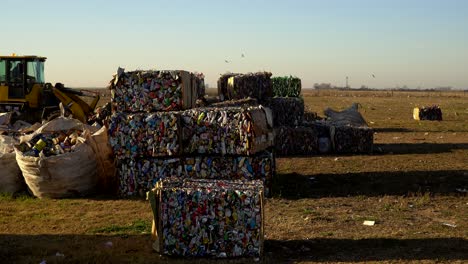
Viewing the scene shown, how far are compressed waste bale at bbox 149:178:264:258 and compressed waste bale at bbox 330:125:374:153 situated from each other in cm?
1073

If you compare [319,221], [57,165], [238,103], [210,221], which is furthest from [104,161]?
[210,221]

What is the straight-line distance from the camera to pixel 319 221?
9727mm

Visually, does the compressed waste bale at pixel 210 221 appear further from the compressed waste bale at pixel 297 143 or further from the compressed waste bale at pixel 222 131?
the compressed waste bale at pixel 297 143

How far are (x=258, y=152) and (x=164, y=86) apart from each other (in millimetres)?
2265

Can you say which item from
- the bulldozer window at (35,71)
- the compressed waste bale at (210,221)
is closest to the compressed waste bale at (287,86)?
the bulldozer window at (35,71)

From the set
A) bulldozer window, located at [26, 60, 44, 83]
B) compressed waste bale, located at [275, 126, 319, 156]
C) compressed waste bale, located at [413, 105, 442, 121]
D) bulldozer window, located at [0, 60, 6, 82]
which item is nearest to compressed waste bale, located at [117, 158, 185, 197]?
compressed waste bale, located at [275, 126, 319, 156]

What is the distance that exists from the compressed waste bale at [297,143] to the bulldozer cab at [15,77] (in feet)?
27.5

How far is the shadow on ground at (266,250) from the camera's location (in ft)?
25.0

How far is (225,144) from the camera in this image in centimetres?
1134

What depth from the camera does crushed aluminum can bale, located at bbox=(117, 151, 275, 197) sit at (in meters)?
11.4

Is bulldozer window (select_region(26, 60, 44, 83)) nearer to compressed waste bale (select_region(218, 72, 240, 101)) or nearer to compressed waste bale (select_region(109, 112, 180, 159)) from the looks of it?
compressed waste bale (select_region(218, 72, 240, 101))

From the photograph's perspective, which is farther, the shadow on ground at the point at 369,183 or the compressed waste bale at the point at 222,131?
the shadow on ground at the point at 369,183

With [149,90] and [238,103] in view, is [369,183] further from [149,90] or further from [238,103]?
[149,90]

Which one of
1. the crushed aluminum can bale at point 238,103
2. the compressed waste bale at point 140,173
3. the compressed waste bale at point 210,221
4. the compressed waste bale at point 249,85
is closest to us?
the compressed waste bale at point 210,221
